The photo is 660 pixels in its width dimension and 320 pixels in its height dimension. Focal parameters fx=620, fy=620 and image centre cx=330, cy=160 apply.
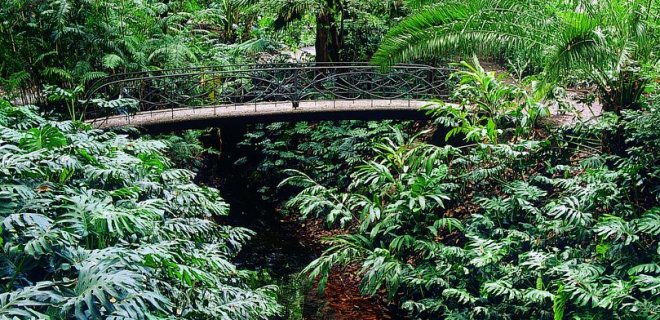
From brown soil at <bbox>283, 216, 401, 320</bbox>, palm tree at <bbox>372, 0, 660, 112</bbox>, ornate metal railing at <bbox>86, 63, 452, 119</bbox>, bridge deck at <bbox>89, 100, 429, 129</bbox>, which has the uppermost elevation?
palm tree at <bbox>372, 0, 660, 112</bbox>

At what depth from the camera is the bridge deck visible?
30.0ft

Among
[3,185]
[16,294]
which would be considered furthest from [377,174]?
[16,294]

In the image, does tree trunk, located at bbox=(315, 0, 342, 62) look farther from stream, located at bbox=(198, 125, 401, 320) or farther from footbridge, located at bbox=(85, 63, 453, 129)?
stream, located at bbox=(198, 125, 401, 320)

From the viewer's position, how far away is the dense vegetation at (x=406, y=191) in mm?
3596

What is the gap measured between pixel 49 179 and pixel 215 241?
158cm

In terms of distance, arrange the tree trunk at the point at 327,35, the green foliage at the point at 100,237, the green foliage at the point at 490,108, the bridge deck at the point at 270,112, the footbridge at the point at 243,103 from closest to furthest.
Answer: the green foliage at the point at 100,237, the green foliage at the point at 490,108, the bridge deck at the point at 270,112, the footbridge at the point at 243,103, the tree trunk at the point at 327,35

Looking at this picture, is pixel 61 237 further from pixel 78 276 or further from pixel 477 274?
pixel 477 274

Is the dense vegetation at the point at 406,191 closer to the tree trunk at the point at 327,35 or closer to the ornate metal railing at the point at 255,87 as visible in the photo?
the ornate metal railing at the point at 255,87

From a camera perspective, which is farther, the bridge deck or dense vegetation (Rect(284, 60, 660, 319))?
the bridge deck

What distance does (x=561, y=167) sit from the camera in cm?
693

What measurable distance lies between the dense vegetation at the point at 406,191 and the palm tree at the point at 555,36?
23 mm

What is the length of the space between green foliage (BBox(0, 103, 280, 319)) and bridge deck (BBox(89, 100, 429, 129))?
3.25 m

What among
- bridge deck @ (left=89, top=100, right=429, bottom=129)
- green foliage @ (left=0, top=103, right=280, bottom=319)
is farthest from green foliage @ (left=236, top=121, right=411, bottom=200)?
green foliage @ (left=0, top=103, right=280, bottom=319)

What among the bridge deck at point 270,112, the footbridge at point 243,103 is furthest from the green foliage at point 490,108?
the bridge deck at point 270,112
